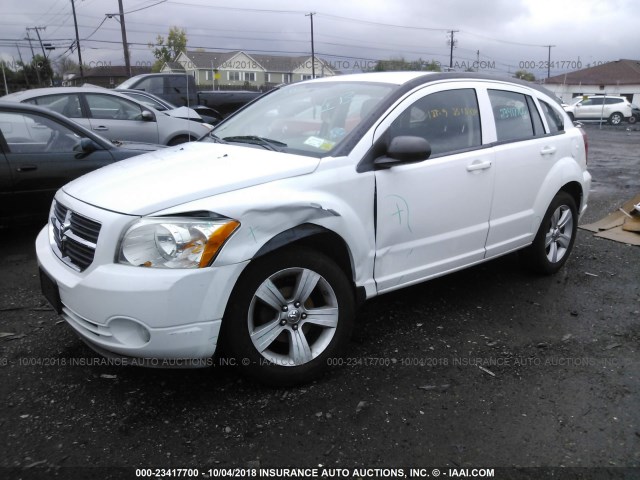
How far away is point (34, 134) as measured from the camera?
5488 mm

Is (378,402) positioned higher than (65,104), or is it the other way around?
(65,104)

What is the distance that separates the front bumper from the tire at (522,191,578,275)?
294 cm

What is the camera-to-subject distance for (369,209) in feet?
10.4

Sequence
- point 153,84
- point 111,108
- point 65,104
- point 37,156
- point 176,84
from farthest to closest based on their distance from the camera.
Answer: point 176,84 < point 153,84 < point 111,108 < point 65,104 < point 37,156

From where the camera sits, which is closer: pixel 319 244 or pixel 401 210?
pixel 319 244

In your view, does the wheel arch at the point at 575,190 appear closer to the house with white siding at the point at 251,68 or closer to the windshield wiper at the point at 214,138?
the windshield wiper at the point at 214,138

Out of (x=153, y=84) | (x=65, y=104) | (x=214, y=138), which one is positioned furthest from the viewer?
(x=153, y=84)

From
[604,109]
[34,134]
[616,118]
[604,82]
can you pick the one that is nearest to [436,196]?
[34,134]

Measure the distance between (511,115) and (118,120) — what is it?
21.3 feet

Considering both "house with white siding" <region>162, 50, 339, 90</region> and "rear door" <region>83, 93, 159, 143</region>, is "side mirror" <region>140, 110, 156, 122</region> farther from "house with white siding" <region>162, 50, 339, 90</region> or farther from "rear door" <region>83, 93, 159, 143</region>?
"house with white siding" <region>162, 50, 339, 90</region>

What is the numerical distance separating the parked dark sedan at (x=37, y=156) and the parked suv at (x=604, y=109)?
99.2ft

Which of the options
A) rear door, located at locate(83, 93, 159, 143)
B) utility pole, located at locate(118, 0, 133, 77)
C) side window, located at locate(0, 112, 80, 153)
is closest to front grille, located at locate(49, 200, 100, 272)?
side window, located at locate(0, 112, 80, 153)

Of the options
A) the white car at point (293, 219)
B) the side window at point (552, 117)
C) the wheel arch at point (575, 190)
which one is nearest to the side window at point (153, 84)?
the white car at point (293, 219)

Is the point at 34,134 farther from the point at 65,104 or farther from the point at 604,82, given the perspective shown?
the point at 604,82
